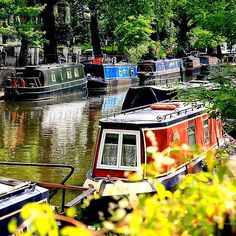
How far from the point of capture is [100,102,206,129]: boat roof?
434 inches

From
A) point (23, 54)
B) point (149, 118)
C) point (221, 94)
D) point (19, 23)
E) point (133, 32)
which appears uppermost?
point (19, 23)

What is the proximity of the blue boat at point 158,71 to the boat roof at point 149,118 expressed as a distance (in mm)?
26818

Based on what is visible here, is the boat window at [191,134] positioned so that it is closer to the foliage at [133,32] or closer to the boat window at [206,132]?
the boat window at [206,132]

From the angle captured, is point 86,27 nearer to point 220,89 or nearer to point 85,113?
point 85,113

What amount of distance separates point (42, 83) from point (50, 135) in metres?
11.1

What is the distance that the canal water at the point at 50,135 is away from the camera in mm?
14885

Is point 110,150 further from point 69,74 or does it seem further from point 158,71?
point 158,71

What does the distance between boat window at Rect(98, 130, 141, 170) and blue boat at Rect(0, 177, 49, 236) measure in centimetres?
363

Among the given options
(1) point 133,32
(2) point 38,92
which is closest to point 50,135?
(2) point 38,92

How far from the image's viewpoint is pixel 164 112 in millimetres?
12891

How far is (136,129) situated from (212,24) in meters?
2.74

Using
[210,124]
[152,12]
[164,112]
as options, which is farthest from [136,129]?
[152,12]

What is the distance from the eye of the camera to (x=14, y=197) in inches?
279

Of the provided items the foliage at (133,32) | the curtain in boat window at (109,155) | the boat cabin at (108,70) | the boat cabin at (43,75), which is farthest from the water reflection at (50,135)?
the foliage at (133,32)
